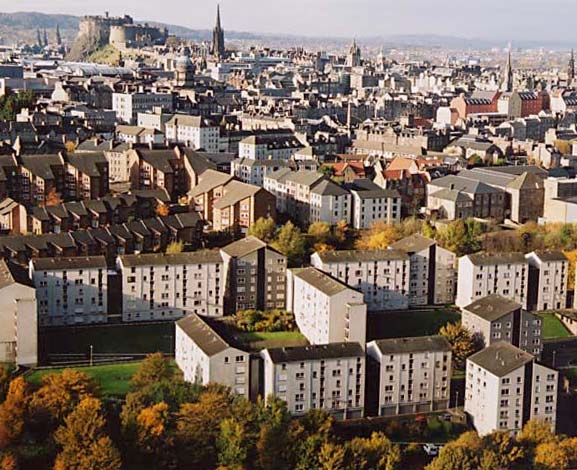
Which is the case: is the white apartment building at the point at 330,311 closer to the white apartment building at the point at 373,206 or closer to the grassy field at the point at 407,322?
the grassy field at the point at 407,322

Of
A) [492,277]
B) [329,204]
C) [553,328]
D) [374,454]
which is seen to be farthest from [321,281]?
[329,204]

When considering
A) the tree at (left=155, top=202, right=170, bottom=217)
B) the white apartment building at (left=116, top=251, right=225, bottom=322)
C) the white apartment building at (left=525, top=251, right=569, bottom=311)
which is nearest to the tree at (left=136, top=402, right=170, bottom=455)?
the white apartment building at (left=116, top=251, right=225, bottom=322)

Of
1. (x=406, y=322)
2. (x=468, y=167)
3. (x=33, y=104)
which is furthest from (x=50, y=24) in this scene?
(x=406, y=322)

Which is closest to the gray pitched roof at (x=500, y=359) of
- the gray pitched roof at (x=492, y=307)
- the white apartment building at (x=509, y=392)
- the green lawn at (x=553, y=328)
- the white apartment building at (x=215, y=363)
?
the white apartment building at (x=509, y=392)

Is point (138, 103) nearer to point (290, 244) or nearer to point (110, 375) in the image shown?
point (290, 244)

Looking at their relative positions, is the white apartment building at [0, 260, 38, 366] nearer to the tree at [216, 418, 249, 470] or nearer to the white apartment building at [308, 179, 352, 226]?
the tree at [216, 418, 249, 470]
